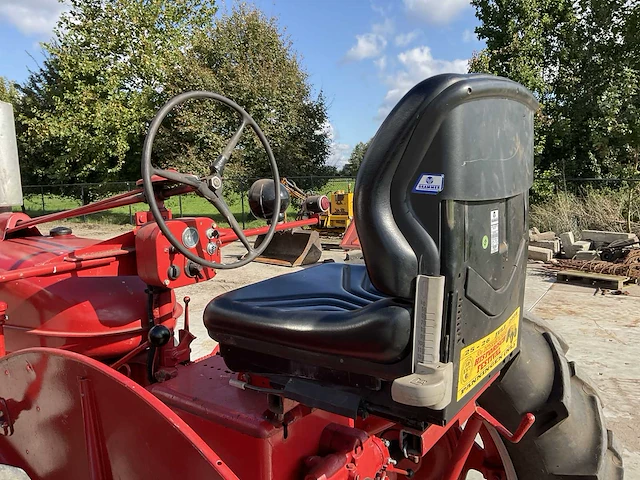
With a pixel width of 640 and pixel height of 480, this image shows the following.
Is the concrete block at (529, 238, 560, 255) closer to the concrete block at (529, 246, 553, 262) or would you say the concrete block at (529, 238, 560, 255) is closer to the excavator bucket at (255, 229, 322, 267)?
the concrete block at (529, 246, 553, 262)

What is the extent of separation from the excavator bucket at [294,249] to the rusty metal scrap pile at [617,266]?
3.68 metres

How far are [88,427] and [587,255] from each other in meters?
7.53

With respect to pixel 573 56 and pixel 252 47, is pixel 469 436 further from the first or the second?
pixel 252 47

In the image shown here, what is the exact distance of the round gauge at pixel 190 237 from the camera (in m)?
1.95

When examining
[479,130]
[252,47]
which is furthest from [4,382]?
[252,47]

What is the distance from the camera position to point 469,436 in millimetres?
1717

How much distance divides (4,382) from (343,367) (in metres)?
1.33

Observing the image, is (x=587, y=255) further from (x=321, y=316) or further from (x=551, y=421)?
(x=321, y=316)

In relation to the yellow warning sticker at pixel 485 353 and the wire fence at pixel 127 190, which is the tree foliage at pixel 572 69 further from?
the yellow warning sticker at pixel 485 353

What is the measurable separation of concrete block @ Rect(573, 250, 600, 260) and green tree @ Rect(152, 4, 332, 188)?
909 centimetres

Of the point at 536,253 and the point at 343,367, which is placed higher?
the point at 343,367

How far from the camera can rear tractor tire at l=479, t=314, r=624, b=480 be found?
174 cm

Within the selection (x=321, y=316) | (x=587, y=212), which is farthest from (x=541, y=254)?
(x=321, y=316)

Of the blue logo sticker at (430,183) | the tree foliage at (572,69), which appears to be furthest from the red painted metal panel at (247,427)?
the tree foliage at (572,69)
